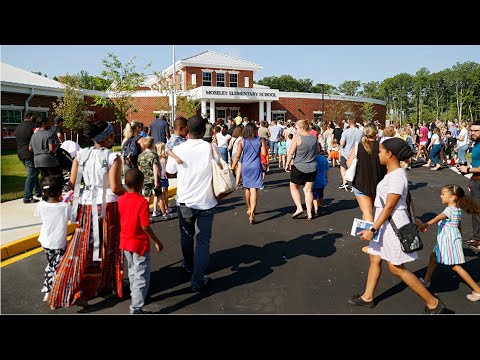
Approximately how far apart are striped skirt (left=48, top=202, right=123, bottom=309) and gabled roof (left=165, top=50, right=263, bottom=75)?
33267mm

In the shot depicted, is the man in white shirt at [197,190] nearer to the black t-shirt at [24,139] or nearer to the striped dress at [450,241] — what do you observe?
the striped dress at [450,241]

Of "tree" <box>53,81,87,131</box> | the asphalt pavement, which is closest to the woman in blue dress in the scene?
the asphalt pavement

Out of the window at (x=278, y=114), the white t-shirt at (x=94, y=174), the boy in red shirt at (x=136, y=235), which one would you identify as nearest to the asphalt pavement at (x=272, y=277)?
the boy in red shirt at (x=136, y=235)

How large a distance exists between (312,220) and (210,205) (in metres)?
3.70

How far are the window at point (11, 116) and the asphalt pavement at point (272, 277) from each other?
66.4 feet

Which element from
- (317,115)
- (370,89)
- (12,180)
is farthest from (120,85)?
(370,89)

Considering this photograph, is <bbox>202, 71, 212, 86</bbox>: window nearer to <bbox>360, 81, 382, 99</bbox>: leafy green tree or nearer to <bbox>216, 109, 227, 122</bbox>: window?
<bbox>216, 109, 227, 122</bbox>: window

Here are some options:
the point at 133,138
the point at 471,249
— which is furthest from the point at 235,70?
the point at 471,249

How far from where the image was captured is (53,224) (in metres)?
4.11

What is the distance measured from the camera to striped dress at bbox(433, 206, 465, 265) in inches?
163

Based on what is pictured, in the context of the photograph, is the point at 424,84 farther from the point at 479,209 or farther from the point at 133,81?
the point at 479,209

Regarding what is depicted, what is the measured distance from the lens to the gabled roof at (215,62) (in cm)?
3569

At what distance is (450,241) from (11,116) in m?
25.4

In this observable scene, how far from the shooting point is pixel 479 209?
471 centimetres
